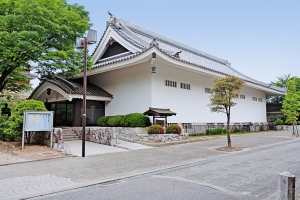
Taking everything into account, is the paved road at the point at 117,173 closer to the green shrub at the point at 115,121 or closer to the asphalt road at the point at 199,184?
the asphalt road at the point at 199,184

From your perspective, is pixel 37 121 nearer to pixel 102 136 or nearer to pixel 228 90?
pixel 102 136

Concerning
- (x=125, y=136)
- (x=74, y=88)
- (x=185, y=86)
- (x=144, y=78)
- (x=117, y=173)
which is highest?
(x=144, y=78)

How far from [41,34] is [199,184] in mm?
10287

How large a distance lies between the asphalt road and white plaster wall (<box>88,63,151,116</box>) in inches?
365

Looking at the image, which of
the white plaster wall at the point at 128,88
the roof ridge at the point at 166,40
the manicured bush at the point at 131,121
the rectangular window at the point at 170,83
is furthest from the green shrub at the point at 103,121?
the roof ridge at the point at 166,40

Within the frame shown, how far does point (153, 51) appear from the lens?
46.0 feet

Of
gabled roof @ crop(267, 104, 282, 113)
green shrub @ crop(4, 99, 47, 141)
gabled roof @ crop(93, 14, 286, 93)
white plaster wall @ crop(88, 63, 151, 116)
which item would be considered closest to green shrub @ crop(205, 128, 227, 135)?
gabled roof @ crop(93, 14, 286, 93)

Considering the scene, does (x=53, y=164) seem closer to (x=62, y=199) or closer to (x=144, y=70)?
A: (x=62, y=199)

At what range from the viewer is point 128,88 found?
58.2 feet

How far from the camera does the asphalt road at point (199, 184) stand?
4.75 meters

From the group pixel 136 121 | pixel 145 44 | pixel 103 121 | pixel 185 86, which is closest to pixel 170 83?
pixel 185 86

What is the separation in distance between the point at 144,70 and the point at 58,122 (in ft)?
28.8

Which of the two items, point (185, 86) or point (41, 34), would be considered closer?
point (41, 34)

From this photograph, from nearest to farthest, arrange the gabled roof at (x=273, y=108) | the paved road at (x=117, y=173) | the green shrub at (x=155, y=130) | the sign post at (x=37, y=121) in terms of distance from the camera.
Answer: the paved road at (x=117, y=173)
the sign post at (x=37, y=121)
the green shrub at (x=155, y=130)
the gabled roof at (x=273, y=108)
